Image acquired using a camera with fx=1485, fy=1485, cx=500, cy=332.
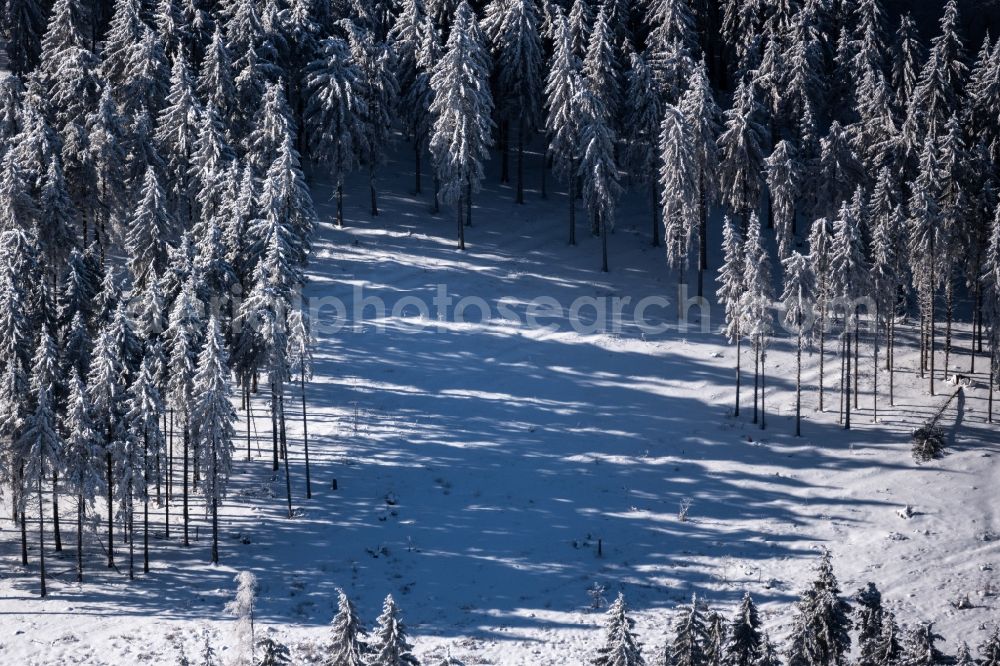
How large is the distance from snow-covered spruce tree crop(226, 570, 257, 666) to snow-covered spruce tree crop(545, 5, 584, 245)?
34.0 meters

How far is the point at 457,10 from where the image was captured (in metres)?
82.1

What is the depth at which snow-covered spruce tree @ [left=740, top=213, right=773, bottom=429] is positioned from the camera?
68688 millimetres

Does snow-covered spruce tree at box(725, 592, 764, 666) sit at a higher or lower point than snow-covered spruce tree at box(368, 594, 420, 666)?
lower

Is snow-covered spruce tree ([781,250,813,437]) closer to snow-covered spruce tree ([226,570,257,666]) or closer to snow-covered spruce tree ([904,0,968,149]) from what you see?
snow-covered spruce tree ([904,0,968,149])

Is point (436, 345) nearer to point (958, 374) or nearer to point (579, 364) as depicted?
point (579, 364)

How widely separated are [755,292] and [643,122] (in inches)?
708

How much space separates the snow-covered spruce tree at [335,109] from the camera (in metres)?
81.8

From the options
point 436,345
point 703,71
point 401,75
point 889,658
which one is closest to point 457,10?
point 401,75

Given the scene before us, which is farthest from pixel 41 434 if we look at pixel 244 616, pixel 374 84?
pixel 374 84

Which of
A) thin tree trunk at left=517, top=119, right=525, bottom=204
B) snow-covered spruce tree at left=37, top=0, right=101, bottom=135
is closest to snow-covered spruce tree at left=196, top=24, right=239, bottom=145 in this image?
snow-covered spruce tree at left=37, top=0, right=101, bottom=135

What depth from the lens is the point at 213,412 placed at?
57750 mm

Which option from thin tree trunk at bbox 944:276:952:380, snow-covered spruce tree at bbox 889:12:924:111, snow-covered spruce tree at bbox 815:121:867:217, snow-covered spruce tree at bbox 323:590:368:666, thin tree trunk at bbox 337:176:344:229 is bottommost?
snow-covered spruce tree at bbox 323:590:368:666

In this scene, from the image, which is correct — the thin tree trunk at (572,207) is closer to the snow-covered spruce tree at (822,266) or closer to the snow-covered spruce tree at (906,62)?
the snow-covered spruce tree at (822,266)

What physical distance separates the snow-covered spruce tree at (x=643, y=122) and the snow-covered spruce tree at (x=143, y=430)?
34827 mm
